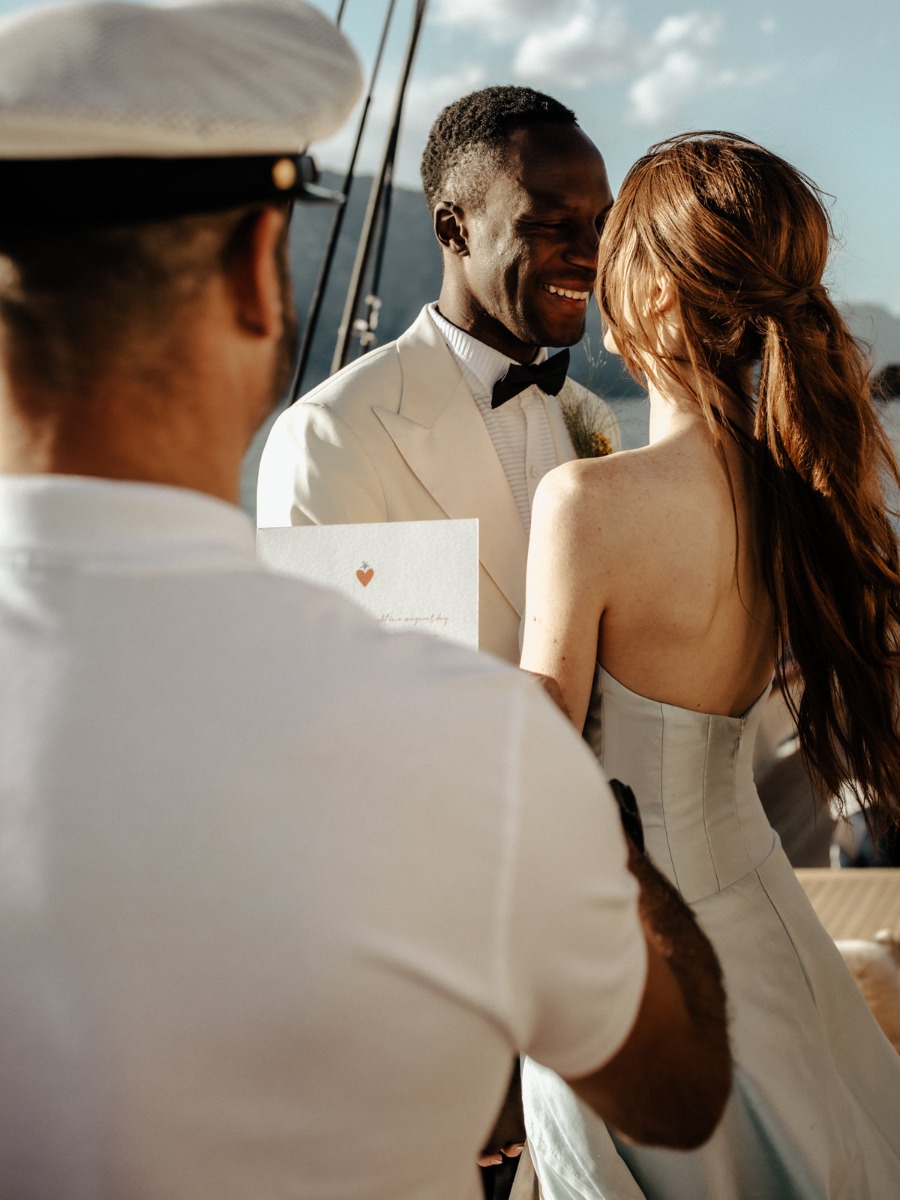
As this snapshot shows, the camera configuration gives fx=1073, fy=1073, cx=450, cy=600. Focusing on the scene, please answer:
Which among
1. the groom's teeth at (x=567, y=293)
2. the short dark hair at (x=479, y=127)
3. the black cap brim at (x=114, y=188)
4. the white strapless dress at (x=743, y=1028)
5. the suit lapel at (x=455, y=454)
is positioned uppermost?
the short dark hair at (x=479, y=127)

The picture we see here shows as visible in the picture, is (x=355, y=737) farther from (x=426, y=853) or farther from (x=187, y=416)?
(x=187, y=416)

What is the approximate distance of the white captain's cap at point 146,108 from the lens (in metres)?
0.65

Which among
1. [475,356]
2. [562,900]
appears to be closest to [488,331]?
[475,356]

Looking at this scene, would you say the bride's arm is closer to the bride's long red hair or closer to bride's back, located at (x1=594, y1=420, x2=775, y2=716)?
bride's back, located at (x1=594, y1=420, x2=775, y2=716)

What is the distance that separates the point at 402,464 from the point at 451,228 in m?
0.60

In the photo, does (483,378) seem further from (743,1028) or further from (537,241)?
(743,1028)

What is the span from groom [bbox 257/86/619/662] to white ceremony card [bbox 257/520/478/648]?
1.21 ft

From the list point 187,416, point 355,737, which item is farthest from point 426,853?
point 187,416

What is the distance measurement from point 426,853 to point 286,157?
483 mm

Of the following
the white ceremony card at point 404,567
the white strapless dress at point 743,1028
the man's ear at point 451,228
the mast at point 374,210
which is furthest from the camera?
the mast at point 374,210

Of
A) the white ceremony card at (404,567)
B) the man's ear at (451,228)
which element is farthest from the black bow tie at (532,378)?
the white ceremony card at (404,567)

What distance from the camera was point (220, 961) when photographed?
0.61 m

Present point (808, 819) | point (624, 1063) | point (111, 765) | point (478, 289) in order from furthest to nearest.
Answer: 1. point (808, 819)
2. point (478, 289)
3. point (624, 1063)
4. point (111, 765)

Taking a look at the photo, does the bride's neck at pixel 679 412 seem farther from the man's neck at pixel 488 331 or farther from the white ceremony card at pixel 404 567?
the man's neck at pixel 488 331
